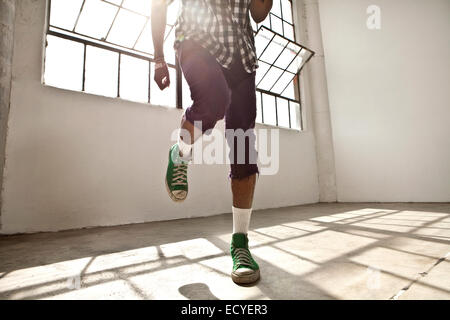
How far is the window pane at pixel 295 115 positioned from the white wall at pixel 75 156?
2631mm

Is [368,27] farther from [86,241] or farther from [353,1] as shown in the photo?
[86,241]

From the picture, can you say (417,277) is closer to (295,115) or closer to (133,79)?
(133,79)

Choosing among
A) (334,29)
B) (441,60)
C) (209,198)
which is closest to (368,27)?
(334,29)

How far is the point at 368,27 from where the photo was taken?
4.59 m

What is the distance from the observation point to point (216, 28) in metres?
0.94

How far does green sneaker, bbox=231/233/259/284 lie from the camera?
0.79 metres

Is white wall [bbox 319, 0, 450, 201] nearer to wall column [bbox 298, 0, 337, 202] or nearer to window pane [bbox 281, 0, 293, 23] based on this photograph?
wall column [bbox 298, 0, 337, 202]

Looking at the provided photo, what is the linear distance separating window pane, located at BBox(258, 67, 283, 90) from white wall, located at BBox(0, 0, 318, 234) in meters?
1.98

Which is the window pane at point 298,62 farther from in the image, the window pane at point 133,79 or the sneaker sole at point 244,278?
the sneaker sole at point 244,278

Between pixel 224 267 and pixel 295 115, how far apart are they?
4.37 m

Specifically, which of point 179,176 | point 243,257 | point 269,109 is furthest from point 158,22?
point 269,109

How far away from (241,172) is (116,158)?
6.22 feet

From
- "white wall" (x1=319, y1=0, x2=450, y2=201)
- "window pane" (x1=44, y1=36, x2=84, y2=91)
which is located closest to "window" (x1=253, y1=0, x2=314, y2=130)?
"white wall" (x1=319, y1=0, x2=450, y2=201)

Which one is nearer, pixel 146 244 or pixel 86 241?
pixel 146 244
